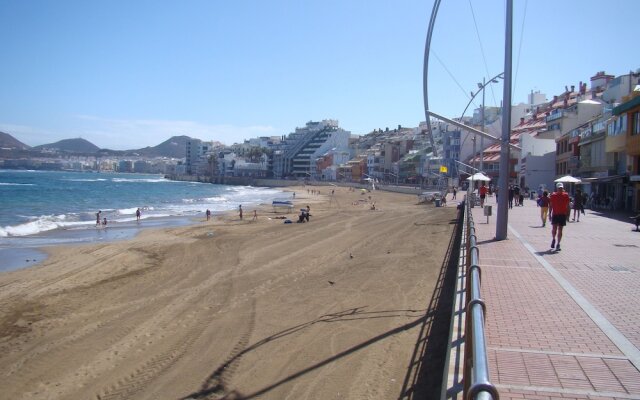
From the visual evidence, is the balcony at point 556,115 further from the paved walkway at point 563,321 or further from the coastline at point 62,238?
the paved walkway at point 563,321

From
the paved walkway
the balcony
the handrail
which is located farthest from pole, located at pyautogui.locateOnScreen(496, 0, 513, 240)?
the balcony

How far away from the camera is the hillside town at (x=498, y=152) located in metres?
29.9

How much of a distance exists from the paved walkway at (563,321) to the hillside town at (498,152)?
605 cm

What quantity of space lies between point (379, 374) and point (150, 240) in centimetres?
2101

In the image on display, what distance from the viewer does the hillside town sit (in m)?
29.9

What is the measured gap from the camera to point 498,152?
67562 mm

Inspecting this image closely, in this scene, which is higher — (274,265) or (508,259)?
(508,259)

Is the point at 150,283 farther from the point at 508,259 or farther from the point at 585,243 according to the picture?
the point at 585,243

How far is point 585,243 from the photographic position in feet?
43.8

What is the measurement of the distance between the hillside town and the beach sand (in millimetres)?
5265

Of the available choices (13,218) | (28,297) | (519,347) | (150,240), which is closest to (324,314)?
(519,347)

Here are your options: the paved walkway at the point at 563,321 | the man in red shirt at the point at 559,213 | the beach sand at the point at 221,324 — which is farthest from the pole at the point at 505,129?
the beach sand at the point at 221,324

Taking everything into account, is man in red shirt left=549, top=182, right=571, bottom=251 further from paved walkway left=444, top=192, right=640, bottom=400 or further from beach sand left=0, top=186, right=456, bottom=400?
beach sand left=0, top=186, right=456, bottom=400

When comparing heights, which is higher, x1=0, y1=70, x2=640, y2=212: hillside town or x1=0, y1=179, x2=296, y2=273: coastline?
x1=0, y1=70, x2=640, y2=212: hillside town
